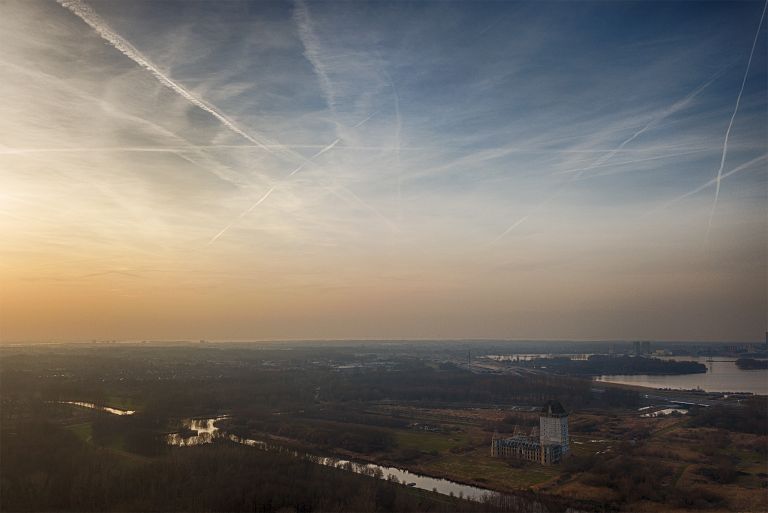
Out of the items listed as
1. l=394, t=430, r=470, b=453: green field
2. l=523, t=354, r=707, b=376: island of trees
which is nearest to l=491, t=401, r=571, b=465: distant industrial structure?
l=394, t=430, r=470, b=453: green field

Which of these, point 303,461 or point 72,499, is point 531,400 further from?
point 72,499

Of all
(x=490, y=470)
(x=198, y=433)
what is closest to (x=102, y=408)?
(x=198, y=433)

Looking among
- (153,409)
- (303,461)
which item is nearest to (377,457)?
(303,461)

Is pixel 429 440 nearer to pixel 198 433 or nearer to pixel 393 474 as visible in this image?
pixel 393 474

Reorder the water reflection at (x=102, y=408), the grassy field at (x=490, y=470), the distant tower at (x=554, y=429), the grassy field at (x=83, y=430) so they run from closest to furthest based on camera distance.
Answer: the grassy field at (x=490, y=470), the distant tower at (x=554, y=429), the grassy field at (x=83, y=430), the water reflection at (x=102, y=408)

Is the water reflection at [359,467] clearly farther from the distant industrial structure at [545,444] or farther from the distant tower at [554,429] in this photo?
the distant tower at [554,429]

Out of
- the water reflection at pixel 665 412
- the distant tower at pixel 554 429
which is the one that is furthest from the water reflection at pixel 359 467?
the water reflection at pixel 665 412

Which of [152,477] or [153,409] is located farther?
[153,409]

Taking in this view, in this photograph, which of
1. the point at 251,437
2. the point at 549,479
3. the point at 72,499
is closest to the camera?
the point at 72,499
